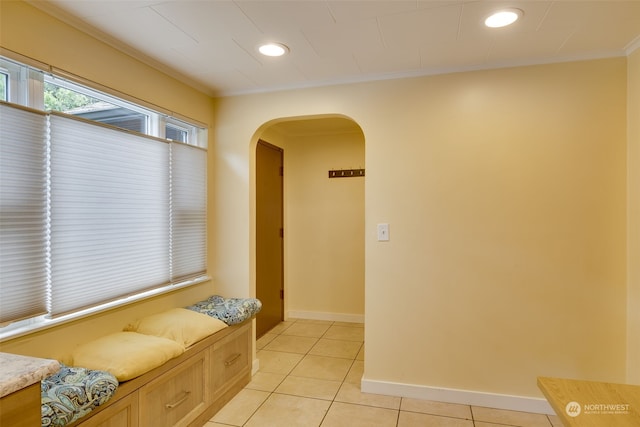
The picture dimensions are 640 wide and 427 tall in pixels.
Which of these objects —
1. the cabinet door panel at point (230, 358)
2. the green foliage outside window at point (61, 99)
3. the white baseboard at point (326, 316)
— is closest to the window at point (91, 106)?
the green foliage outside window at point (61, 99)

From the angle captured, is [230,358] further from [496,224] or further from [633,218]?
[633,218]

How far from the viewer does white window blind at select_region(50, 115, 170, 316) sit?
1.77 m

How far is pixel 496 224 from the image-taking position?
2414 mm

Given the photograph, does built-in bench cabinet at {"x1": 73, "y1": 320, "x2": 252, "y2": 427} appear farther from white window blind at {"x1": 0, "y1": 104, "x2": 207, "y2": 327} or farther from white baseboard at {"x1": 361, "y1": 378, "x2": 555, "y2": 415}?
white baseboard at {"x1": 361, "y1": 378, "x2": 555, "y2": 415}

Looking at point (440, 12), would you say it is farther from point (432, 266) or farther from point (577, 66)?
point (432, 266)

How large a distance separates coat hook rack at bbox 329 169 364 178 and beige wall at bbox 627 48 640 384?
8.15 feet

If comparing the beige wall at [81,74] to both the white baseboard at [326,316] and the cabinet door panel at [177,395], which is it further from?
the white baseboard at [326,316]

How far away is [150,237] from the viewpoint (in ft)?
7.72

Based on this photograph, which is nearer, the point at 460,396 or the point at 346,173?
the point at 460,396

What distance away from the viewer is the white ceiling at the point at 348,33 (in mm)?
1713

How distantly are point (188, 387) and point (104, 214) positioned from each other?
112 centimetres

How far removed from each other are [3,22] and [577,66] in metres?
3.16

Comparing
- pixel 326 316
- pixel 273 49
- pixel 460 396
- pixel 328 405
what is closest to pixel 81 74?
pixel 273 49

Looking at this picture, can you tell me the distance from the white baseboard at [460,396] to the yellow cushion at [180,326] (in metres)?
1.23
